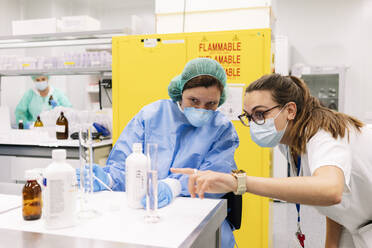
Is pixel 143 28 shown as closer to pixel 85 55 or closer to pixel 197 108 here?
pixel 85 55

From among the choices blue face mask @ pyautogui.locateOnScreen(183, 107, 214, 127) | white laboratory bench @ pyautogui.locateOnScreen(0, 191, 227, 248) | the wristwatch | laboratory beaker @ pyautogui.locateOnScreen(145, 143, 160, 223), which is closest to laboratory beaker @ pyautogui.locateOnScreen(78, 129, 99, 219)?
white laboratory bench @ pyautogui.locateOnScreen(0, 191, 227, 248)

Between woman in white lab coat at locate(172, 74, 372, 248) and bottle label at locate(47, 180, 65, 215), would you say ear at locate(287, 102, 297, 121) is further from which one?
bottle label at locate(47, 180, 65, 215)

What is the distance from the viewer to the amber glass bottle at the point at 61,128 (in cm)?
306

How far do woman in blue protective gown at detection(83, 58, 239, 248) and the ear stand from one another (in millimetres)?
347

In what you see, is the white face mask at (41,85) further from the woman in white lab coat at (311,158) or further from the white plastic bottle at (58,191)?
the white plastic bottle at (58,191)

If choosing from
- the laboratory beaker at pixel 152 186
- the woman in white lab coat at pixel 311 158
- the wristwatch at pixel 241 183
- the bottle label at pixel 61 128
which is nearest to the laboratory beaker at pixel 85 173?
the laboratory beaker at pixel 152 186

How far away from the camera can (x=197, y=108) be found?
157 centimetres

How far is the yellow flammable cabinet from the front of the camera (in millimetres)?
2291

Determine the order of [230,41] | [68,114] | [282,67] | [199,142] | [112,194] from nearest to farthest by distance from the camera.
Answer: [112,194] < [199,142] < [230,41] < [68,114] < [282,67]

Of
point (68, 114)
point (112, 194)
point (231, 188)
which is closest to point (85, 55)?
point (68, 114)

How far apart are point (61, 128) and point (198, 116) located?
1961 mm

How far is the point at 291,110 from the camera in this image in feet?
4.26

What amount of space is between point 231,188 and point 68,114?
266 centimetres

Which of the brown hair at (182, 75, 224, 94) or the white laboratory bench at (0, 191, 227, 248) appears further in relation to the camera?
the brown hair at (182, 75, 224, 94)
